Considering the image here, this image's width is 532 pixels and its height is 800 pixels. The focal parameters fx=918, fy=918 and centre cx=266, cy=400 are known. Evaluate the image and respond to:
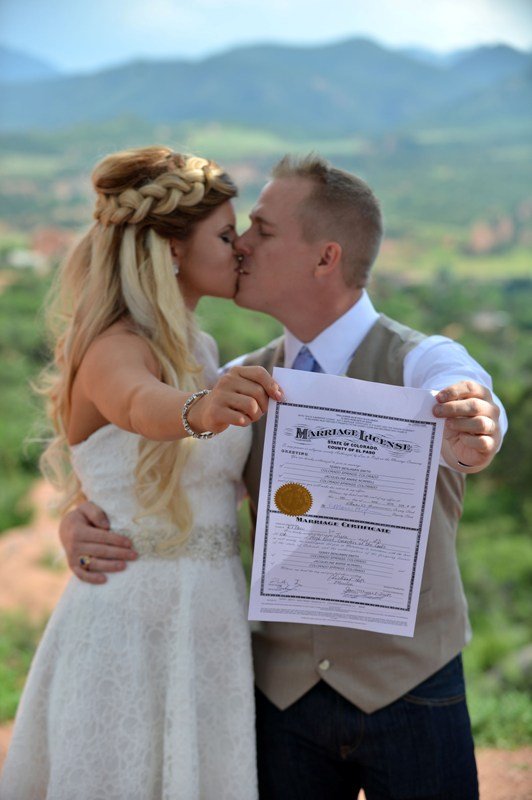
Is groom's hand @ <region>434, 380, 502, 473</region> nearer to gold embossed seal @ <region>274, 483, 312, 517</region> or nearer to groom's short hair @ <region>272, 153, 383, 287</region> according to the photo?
gold embossed seal @ <region>274, 483, 312, 517</region>

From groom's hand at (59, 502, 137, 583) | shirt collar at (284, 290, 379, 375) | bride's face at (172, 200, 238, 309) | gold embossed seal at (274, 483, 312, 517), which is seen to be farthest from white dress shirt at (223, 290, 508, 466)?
groom's hand at (59, 502, 137, 583)

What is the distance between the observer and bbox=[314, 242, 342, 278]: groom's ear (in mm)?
2291

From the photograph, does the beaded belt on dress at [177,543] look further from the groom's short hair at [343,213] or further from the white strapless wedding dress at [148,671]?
the groom's short hair at [343,213]

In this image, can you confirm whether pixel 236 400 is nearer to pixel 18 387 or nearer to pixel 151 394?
pixel 151 394

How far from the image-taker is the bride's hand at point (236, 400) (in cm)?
158

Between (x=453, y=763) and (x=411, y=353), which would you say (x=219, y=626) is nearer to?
(x=453, y=763)

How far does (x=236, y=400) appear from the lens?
5.17 feet

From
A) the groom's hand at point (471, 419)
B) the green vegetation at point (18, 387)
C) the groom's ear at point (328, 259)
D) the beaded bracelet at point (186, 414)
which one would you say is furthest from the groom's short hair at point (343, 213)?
the green vegetation at point (18, 387)

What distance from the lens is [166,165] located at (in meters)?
2.18

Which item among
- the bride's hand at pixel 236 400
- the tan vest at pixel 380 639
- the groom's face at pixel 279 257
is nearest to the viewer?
the bride's hand at pixel 236 400

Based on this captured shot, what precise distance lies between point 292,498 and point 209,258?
76cm

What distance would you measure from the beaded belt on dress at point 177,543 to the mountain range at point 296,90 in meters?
40.7

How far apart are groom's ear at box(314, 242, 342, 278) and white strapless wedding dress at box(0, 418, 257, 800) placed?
463 mm

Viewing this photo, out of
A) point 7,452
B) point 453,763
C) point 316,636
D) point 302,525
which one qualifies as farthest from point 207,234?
point 7,452
